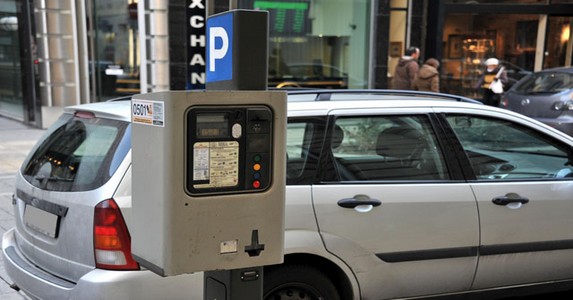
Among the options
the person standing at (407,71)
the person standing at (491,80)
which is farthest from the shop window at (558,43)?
the person standing at (407,71)

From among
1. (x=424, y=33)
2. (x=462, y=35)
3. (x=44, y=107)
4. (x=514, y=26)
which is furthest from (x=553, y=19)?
(x=44, y=107)

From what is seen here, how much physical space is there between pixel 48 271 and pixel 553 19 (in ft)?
52.7

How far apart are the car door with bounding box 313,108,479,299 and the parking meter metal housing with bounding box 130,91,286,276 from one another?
3.14 ft

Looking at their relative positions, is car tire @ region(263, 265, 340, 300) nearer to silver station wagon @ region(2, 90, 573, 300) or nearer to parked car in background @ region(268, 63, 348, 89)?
silver station wagon @ region(2, 90, 573, 300)

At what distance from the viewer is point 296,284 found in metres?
3.19

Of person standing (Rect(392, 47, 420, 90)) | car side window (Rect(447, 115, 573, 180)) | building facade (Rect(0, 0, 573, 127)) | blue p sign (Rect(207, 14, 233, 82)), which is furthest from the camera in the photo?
building facade (Rect(0, 0, 573, 127))

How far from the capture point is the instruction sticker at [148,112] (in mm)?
2096

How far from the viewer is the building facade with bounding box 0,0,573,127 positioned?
1165 centimetres

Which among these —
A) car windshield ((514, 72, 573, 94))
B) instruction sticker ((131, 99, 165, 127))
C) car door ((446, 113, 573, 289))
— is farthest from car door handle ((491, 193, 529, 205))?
car windshield ((514, 72, 573, 94))

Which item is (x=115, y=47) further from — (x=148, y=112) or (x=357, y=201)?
(x=148, y=112)

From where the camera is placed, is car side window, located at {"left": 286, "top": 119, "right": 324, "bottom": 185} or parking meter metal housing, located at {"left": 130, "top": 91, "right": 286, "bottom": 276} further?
car side window, located at {"left": 286, "top": 119, "right": 324, "bottom": 185}

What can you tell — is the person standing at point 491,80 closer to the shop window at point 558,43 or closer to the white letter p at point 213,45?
the shop window at point 558,43

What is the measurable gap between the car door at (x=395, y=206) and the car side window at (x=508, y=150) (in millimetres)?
303

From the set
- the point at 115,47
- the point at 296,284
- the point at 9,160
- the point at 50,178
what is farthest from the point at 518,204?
the point at 115,47
